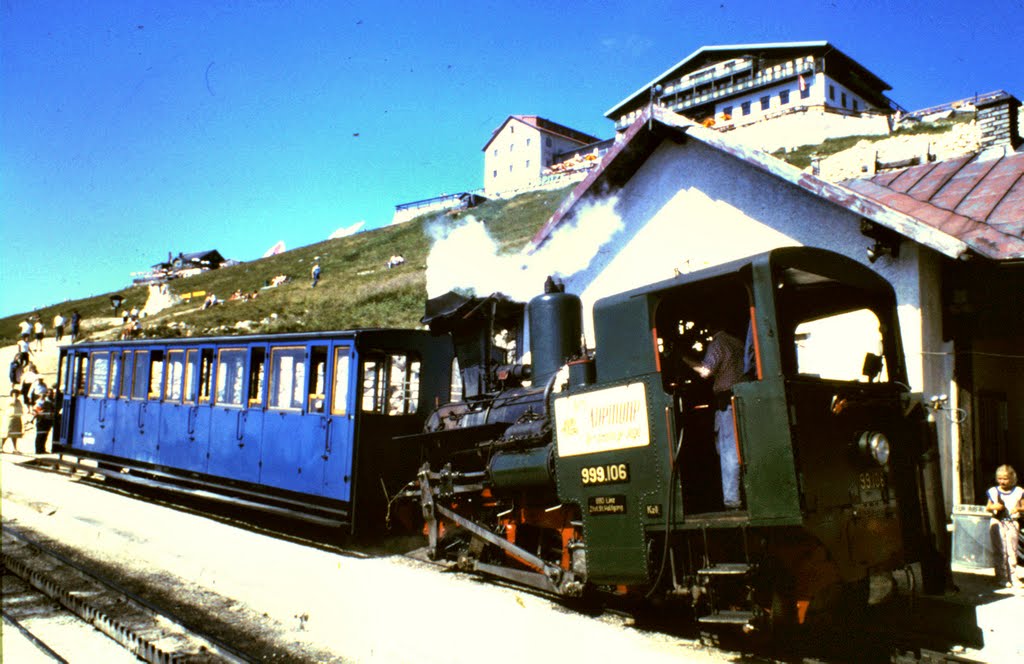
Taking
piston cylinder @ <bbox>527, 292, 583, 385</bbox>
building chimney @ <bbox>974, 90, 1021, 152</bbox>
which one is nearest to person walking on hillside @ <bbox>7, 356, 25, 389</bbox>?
piston cylinder @ <bbox>527, 292, 583, 385</bbox>

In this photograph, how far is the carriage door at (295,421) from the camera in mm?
9750

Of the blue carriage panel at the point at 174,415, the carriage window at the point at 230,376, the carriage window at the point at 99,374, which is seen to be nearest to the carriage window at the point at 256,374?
the carriage window at the point at 230,376

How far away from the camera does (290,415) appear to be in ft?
33.3

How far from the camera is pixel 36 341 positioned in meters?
34.2

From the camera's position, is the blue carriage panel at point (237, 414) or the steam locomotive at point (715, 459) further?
the blue carriage panel at point (237, 414)

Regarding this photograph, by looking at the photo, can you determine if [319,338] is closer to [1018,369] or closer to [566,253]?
[566,253]

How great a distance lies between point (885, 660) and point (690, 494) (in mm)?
1825

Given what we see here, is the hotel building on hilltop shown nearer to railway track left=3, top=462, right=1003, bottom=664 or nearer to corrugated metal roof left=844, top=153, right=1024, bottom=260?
corrugated metal roof left=844, top=153, right=1024, bottom=260

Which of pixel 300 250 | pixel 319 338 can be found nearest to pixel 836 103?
pixel 300 250

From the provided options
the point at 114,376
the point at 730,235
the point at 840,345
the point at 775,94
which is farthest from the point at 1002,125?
the point at 775,94

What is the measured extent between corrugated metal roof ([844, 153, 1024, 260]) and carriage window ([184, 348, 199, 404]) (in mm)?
10251

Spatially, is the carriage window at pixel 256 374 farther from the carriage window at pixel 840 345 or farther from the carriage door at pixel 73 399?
the carriage window at pixel 840 345

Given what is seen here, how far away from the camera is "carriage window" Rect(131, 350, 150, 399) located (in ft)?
43.4

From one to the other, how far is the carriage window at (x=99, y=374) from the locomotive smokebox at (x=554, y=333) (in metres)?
10.5
